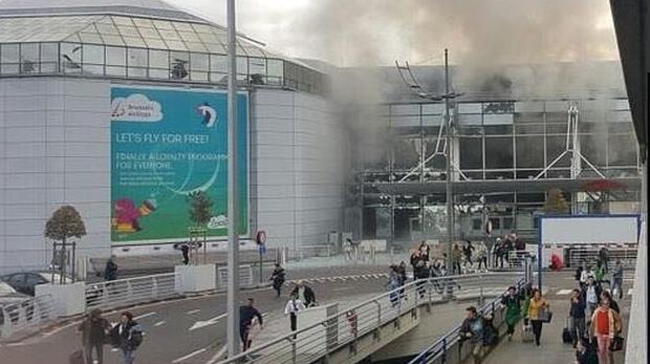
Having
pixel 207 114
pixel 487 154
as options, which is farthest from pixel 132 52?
pixel 487 154

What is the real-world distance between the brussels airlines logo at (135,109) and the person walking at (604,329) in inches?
1247

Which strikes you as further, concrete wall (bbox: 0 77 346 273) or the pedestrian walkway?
concrete wall (bbox: 0 77 346 273)

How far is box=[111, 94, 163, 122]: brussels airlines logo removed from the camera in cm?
4172

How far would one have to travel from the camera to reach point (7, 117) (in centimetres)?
4056

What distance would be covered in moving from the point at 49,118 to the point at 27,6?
11.0 meters

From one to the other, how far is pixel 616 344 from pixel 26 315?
40.0 ft

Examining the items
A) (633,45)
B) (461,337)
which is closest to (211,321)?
(461,337)

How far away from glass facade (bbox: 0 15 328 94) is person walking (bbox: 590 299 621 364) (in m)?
32.2

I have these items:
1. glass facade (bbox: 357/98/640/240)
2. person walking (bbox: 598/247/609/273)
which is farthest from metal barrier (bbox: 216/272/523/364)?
glass facade (bbox: 357/98/640/240)

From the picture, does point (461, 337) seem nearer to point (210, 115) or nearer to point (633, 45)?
point (633, 45)

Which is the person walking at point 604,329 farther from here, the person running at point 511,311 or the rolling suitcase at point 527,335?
the person running at point 511,311

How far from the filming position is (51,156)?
40.7 m

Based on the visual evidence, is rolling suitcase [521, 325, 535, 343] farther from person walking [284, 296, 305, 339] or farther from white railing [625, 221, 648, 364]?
white railing [625, 221, 648, 364]

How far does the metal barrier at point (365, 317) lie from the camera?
13141mm
